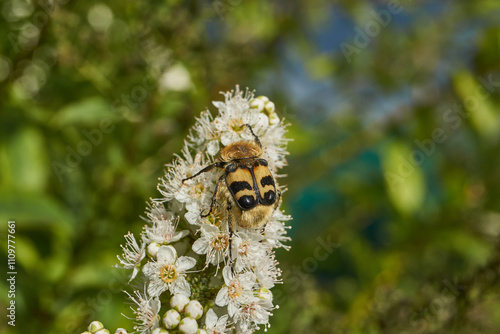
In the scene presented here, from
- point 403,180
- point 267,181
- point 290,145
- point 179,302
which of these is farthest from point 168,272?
point 403,180

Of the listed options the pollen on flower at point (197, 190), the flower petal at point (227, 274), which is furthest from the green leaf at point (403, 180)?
the flower petal at point (227, 274)

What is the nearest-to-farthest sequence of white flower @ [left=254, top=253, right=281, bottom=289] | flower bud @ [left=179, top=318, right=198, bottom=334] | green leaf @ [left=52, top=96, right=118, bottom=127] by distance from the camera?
1. flower bud @ [left=179, top=318, right=198, bottom=334]
2. white flower @ [left=254, top=253, right=281, bottom=289]
3. green leaf @ [left=52, top=96, right=118, bottom=127]

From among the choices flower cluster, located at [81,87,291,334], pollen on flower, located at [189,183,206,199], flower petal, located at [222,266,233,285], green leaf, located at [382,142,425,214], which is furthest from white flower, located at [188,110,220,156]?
green leaf, located at [382,142,425,214]

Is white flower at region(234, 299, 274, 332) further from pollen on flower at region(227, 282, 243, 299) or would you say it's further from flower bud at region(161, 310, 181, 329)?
flower bud at region(161, 310, 181, 329)

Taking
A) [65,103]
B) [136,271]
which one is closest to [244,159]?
[136,271]

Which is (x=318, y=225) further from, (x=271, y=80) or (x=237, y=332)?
(x=237, y=332)

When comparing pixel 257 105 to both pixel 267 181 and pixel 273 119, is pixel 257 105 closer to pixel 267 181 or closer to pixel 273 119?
pixel 273 119

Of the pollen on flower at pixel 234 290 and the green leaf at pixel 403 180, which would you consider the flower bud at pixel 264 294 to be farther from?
the green leaf at pixel 403 180
